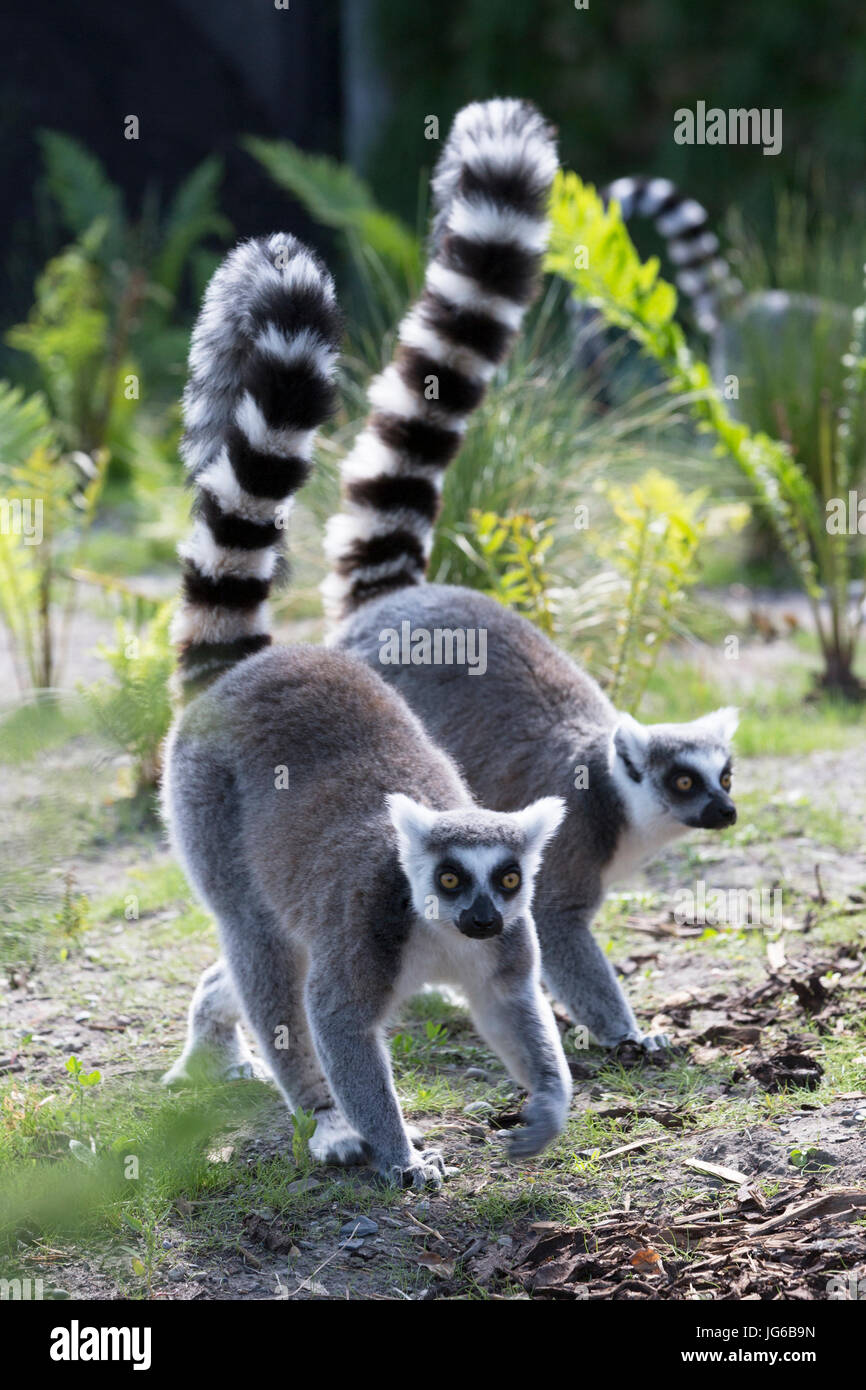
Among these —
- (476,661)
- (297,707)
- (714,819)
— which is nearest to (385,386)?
(476,661)

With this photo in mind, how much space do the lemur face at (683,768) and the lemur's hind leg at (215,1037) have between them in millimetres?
1238

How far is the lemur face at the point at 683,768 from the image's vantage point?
3.86 meters

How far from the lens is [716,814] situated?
→ 3.83 meters

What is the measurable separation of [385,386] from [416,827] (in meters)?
1.90

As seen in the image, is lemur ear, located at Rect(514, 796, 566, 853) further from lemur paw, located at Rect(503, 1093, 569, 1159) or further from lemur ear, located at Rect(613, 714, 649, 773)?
lemur ear, located at Rect(613, 714, 649, 773)

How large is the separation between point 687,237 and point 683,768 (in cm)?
818

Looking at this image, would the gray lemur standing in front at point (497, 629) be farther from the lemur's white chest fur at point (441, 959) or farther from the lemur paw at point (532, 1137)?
the lemur paw at point (532, 1137)

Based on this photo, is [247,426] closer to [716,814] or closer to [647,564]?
[716,814]

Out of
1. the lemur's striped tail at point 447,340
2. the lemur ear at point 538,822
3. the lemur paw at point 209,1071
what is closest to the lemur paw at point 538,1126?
the lemur ear at point 538,822

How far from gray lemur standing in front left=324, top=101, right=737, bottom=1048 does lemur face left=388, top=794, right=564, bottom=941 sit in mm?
778

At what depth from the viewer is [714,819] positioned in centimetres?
383

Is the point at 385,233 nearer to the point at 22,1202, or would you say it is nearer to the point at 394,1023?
the point at 394,1023

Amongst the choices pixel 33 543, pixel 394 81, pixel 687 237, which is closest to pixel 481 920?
pixel 33 543

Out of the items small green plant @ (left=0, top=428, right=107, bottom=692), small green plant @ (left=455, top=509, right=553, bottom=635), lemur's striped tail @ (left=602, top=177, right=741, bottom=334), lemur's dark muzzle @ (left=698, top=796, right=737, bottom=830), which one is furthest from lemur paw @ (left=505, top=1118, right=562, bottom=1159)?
lemur's striped tail @ (left=602, top=177, right=741, bottom=334)
